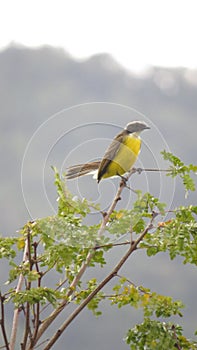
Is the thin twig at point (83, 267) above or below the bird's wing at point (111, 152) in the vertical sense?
below

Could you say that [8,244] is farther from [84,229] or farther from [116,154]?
[116,154]

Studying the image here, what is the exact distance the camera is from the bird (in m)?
2.37

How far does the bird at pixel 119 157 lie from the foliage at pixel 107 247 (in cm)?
9

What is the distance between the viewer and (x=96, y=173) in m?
2.43

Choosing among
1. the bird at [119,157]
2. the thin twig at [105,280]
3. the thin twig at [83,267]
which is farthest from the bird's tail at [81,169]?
the thin twig at [105,280]

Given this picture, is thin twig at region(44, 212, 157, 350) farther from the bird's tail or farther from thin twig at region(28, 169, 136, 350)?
the bird's tail

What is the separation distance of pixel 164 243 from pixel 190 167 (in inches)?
15.1

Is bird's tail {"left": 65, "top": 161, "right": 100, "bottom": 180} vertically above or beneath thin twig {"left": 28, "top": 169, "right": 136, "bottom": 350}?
above

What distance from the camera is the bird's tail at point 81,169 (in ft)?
7.86

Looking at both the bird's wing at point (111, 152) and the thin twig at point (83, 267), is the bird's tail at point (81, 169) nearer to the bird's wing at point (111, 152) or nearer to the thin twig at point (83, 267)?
the bird's wing at point (111, 152)

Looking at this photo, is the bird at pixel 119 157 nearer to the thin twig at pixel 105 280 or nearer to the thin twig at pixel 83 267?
the thin twig at pixel 83 267

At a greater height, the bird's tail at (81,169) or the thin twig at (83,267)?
the bird's tail at (81,169)

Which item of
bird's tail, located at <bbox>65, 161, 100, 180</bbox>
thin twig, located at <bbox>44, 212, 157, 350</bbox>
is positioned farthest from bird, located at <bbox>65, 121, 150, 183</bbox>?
thin twig, located at <bbox>44, 212, 157, 350</bbox>

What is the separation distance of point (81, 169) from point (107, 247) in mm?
383
